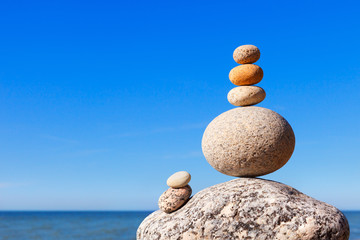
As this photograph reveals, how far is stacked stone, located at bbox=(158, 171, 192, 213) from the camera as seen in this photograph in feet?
25.3

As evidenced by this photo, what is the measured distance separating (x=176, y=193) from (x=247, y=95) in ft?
8.39

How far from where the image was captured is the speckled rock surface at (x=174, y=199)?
25.3 feet

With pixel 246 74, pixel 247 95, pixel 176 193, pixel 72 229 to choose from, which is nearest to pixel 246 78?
pixel 246 74

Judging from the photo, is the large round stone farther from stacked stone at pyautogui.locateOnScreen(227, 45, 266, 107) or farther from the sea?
the sea

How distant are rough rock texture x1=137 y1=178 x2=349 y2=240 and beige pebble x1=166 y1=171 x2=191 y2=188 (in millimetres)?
625

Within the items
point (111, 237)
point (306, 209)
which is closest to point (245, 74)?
point (306, 209)

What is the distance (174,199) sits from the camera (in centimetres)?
770

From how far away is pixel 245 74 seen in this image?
26.8 feet

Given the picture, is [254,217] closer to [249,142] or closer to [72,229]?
[249,142]

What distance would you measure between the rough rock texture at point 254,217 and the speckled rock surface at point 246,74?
2237mm

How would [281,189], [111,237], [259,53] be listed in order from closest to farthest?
[281,189]
[259,53]
[111,237]

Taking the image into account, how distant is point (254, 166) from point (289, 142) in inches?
36.2

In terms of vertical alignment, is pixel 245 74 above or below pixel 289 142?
above

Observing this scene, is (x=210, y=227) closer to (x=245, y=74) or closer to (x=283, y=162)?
(x=283, y=162)
